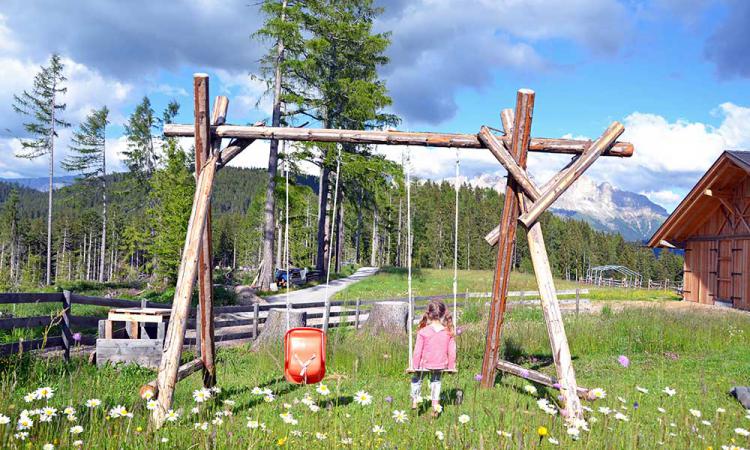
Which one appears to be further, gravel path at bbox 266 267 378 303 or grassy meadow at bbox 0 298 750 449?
gravel path at bbox 266 267 378 303

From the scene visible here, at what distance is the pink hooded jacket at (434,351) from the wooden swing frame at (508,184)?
3.52 ft

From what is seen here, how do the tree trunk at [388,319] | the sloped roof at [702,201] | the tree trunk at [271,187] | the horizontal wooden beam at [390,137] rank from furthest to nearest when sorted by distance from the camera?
the tree trunk at [271,187], the sloped roof at [702,201], the tree trunk at [388,319], the horizontal wooden beam at [390,137]

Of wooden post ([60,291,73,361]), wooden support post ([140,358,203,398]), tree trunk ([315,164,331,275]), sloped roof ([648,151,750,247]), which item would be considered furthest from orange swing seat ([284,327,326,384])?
tree trunk ([315,164,331,275])

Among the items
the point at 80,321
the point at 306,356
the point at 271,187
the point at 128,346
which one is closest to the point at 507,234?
the point at 306,356

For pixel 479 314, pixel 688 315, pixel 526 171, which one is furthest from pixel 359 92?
pixel 526 171

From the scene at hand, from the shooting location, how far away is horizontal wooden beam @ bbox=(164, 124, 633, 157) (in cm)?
695

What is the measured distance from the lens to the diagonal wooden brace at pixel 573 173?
20.8 ft

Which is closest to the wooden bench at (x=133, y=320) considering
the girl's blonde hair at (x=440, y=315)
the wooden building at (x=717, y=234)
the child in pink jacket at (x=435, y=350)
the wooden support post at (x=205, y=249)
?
the wooden support post at (x=205, y=249)

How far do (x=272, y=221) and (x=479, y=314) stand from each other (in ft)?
36.5

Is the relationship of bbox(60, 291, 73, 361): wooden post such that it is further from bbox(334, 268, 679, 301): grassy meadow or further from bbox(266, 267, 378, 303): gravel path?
bbox(334, 268, 679, 301): grassy meadow

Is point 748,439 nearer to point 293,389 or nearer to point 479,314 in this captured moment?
point 293,389

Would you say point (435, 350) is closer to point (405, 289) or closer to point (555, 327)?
point (555, 327)

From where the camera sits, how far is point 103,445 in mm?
3430

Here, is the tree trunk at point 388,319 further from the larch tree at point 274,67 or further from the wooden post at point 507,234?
the larch tree at point 274,67
